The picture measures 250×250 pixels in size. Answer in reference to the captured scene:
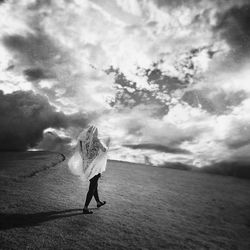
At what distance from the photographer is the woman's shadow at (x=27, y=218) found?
3787mm

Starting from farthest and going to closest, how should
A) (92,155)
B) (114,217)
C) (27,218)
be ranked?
1. (92,155)
2. (114,217)
3. (27,218)

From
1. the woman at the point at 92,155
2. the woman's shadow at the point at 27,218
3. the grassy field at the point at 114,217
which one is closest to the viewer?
the grassy field at the point at 114,217

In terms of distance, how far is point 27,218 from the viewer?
411cm

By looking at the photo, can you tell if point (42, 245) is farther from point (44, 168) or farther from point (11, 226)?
point (44, 168)

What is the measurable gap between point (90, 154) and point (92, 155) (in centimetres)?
6

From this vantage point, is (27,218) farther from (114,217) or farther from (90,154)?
(90,154)

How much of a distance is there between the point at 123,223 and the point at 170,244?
1.03 m

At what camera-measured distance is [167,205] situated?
6.52 meters

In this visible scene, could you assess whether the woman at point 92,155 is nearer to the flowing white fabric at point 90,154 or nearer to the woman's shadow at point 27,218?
the flowing white fabric at point 90,154

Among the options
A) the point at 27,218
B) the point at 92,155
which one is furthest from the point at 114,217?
the point at 27,218

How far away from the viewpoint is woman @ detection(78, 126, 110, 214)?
17.6 feet

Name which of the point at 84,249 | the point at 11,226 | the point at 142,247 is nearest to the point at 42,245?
the point at 84,249

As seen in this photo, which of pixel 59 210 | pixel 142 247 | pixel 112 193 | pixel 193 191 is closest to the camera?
pixel 142 247

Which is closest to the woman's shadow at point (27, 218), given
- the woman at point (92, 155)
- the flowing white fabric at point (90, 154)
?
the woman at point (92, 155)
